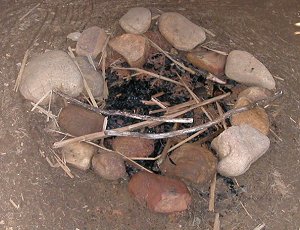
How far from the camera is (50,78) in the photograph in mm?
3053

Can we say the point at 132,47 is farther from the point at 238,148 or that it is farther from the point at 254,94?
the point at 238,148

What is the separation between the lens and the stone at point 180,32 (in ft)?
11.2

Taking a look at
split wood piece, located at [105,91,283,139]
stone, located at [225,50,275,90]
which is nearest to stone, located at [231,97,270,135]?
split wood piece, located at [105,91,283,139]

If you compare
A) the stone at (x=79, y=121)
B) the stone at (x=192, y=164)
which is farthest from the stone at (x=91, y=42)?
the stone at (x=192, y=164)

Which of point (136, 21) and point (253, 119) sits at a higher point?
point (136, 21)

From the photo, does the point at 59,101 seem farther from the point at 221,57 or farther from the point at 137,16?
the point at 221,57

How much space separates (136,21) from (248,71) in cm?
77

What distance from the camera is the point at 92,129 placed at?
9.77 ft

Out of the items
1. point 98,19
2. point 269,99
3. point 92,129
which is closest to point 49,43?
Result: point 98,19

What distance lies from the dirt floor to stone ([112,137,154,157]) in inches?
6.7

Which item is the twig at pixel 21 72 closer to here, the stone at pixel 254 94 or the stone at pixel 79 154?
the stone at pixel 79 154

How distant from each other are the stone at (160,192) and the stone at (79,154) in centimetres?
26

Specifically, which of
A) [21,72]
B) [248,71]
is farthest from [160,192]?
[21,72]

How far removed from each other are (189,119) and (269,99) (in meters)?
0.55
